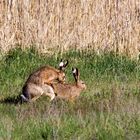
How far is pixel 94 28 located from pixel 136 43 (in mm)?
830

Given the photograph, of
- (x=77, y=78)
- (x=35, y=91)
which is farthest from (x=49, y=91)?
(x=77, y=78)

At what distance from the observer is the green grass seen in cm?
736

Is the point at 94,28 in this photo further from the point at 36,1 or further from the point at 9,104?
the point at 9,104

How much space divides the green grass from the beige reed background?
0.28 m

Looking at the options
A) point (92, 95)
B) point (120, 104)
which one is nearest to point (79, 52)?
point (92, 95)

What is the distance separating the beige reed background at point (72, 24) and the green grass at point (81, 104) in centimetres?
28

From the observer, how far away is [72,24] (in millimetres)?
13102

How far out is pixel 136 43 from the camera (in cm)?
1314

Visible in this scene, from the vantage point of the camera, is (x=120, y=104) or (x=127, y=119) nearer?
(x=127, y=119)

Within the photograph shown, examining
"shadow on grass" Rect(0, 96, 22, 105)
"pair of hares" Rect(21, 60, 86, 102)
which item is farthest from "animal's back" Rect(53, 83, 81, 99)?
"shadow on grass" Rect(0, 96, 22, 105)

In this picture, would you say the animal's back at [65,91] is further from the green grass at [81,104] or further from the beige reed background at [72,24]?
the beige reed background at [72,24]

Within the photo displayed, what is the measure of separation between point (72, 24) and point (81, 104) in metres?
3.86

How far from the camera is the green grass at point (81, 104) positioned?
290 inches

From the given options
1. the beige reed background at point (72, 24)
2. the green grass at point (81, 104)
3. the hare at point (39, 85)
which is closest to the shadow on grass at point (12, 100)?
the green grass at point (81, 104)
